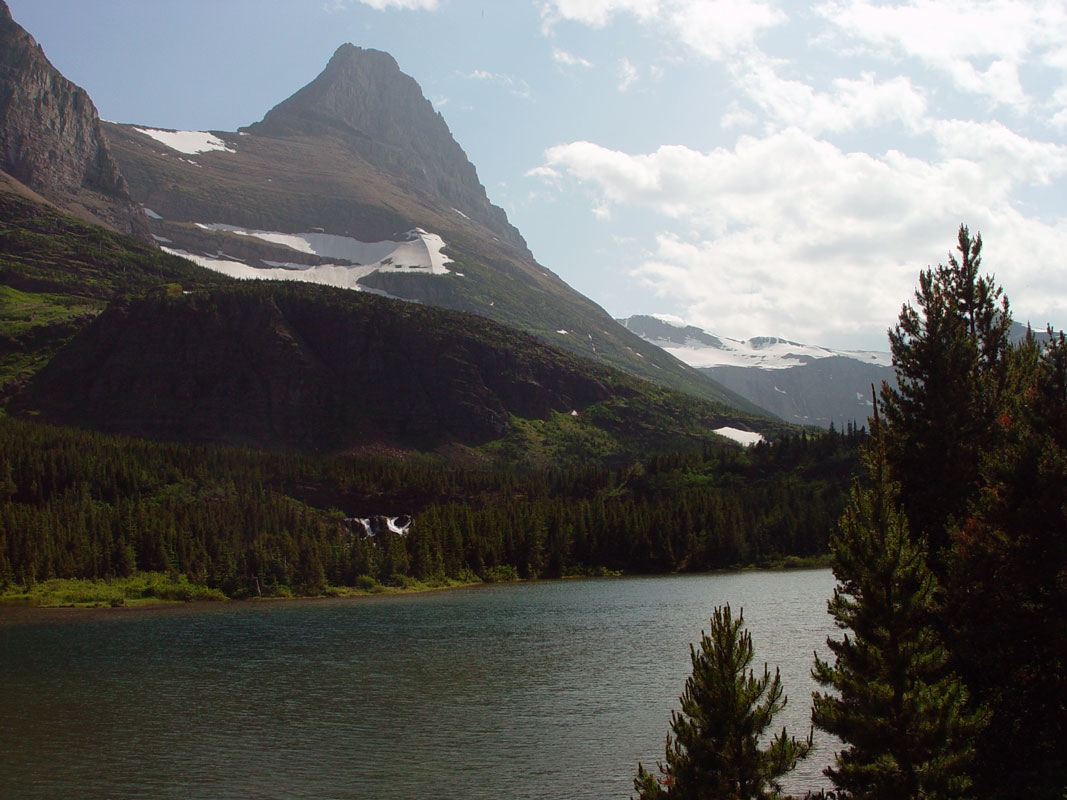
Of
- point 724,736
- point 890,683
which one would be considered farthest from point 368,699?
point 890,683

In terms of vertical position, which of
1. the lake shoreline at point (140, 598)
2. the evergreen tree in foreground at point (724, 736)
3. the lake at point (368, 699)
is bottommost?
the lake shoreline at point (140, 598)

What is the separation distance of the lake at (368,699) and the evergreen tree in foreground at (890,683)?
557 inches

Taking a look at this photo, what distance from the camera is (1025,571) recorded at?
26.9 metres

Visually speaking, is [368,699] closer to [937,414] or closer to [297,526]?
[937,414]

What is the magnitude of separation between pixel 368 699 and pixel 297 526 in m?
104

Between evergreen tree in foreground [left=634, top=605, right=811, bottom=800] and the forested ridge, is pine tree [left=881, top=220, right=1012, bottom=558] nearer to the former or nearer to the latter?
evergreen tree in foreground [left=634, top=605, right=811, bottom=800]

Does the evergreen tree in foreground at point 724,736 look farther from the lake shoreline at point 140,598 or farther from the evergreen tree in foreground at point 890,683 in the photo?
the lake shoreline at point 140,598

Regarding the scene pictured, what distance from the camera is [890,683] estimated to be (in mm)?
22828

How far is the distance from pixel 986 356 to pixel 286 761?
126ft

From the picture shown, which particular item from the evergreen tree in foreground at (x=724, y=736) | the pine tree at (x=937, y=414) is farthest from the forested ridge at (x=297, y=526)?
the evergreen tree in foreground at (x=724, y=736)

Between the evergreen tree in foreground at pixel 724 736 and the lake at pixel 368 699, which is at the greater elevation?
the evergreen tree in foreground at pixel 724 736

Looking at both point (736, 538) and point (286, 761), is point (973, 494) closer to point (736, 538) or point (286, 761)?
point (286, 761)

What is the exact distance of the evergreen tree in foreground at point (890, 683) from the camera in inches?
879

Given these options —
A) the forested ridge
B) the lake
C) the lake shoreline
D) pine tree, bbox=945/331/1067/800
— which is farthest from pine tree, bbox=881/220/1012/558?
the forested ridge
